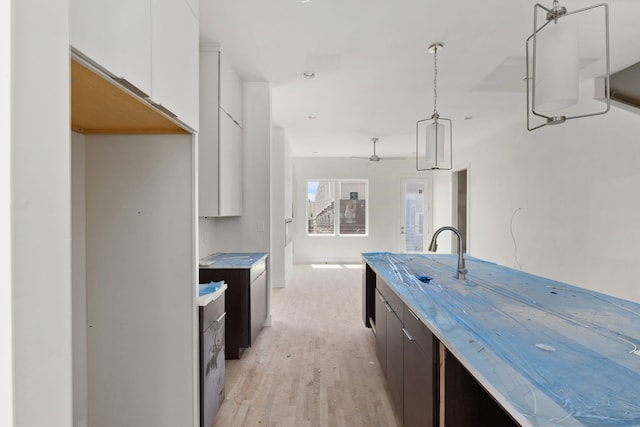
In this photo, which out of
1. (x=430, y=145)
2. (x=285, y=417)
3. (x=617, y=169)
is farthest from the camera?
(x=617, y=169)

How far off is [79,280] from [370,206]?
7.65 meters

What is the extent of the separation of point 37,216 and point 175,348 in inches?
51.4

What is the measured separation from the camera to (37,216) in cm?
71

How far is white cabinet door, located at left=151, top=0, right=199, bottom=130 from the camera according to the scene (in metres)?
1.35

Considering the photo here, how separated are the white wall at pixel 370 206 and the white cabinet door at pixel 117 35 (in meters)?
7.41

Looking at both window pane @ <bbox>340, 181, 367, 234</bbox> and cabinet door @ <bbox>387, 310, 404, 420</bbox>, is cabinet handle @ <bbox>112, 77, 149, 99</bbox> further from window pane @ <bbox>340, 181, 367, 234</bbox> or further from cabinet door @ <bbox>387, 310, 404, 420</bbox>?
window pane @ <bbox>340, 181, 367, 234</bbox>

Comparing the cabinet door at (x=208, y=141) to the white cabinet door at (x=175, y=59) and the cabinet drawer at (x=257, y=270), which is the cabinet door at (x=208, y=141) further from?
the white cabinet door at (x=175, y=59)

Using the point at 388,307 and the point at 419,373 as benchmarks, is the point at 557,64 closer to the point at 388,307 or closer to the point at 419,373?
the point at 419,373

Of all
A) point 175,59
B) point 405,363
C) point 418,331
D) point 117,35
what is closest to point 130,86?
point 117,35

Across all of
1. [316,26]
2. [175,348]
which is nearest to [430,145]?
[316,26]

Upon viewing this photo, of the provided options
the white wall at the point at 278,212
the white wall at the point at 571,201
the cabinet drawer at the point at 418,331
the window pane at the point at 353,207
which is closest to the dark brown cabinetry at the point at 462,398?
the cabinet drawer at the point at 418,331

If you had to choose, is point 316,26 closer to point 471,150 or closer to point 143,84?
point 143,84

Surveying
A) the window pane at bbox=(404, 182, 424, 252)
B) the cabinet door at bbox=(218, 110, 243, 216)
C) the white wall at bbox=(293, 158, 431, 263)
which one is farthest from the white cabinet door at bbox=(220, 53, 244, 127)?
the window pane at bbox=(404, 182, 424, 252)
